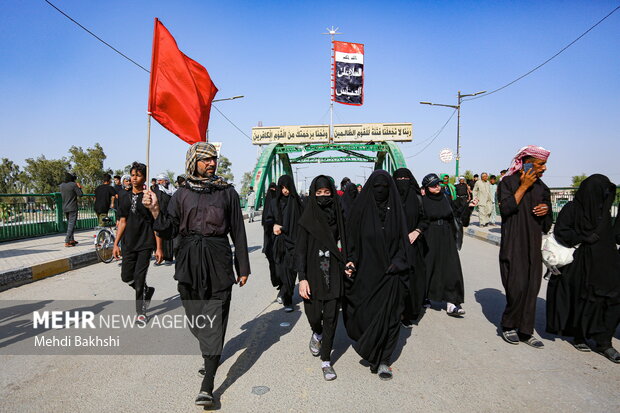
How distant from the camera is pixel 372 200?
321cm

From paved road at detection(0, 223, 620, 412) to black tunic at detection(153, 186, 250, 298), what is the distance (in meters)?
0.78

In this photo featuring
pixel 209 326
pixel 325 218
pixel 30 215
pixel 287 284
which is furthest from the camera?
pixel 30 215

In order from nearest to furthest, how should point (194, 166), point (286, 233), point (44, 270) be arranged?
1. point (194, 166)
2. point (286, 233)
3. point (44, 270)

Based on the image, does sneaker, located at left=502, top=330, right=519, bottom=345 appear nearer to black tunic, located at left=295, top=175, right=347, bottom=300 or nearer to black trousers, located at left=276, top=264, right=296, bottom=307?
black tunic, located at left=295, top=175, right=347, bottom=300

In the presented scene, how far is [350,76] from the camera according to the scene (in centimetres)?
2844

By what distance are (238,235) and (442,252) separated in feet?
8.83

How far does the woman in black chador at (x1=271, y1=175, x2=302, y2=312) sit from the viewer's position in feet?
15.8

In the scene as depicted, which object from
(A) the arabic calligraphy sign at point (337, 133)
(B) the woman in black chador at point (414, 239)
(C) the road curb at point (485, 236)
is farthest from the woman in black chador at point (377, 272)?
(A) the arabic calligraphy sign at point (337, 133)

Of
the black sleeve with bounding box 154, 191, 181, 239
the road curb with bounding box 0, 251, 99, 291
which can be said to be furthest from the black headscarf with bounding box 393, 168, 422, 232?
the road curb with bounding box 0, 251, 99, 291

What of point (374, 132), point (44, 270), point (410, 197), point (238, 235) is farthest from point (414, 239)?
point (374, 132)

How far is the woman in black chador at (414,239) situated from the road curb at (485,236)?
24.4ft

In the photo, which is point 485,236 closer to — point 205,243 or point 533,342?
point 533,342

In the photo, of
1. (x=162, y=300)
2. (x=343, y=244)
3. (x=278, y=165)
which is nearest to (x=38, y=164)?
(x=278, y=165)

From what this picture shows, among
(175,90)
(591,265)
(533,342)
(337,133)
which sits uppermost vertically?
(337,133)
